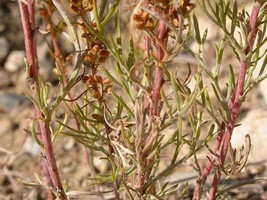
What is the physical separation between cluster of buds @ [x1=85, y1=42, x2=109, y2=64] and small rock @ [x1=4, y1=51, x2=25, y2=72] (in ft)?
6.55

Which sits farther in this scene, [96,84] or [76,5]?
[96,84]

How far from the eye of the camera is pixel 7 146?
2695 mm

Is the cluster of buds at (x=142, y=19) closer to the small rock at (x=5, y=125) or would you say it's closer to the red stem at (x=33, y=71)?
the red stem at (x=33, y=71)

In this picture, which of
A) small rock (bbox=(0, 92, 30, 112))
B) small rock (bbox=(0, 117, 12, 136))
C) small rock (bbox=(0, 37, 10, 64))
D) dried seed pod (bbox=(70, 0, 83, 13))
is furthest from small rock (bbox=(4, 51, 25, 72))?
dried seed pod (bbox=(70, 0, 83, 13))

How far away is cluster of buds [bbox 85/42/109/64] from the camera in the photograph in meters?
1.22

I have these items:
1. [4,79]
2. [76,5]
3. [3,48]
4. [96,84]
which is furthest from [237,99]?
[3,48]

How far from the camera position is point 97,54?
48.2 inches

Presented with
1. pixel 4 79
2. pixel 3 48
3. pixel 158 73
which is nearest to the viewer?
pixel 158 73

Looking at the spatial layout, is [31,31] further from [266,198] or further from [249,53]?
[266,198]

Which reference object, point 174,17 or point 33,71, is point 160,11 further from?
point 33,71

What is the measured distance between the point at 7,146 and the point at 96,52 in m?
1.59

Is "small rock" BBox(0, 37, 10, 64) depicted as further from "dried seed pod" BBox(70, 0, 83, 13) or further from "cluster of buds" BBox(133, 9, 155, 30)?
"cluster of buds" BBox(133, 9, 155, 30)

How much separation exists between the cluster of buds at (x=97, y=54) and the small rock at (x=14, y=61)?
6.55ft

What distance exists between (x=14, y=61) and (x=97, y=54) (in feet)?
6.80
